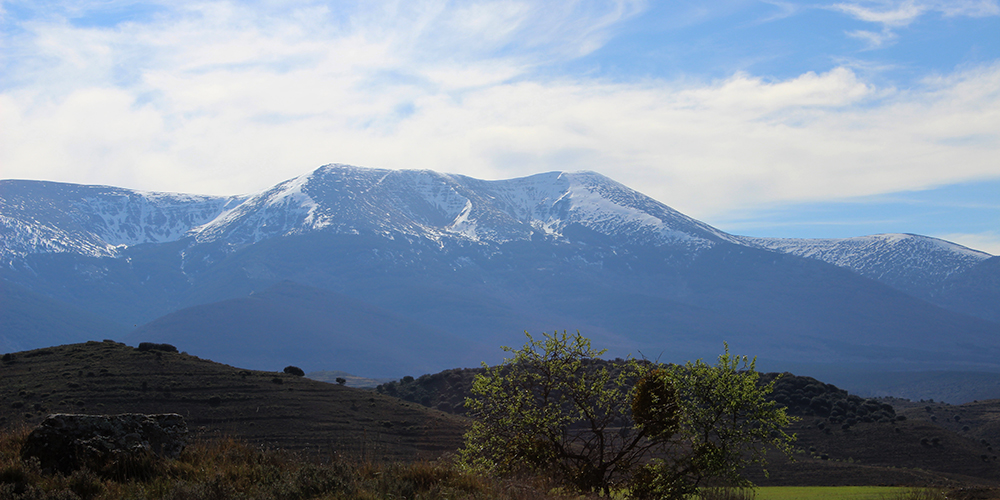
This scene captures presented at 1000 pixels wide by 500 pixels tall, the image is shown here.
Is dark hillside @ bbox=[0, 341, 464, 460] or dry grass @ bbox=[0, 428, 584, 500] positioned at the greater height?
dry grass @ bbox=[0, 428, 584, 500]

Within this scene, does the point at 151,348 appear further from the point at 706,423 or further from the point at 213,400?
the point at 706,423

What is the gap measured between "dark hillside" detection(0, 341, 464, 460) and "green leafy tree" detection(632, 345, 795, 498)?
3006 centimetres

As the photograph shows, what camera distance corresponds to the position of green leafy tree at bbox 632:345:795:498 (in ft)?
50.7

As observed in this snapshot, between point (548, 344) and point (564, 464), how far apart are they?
273 cm

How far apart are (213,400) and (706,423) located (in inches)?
1806

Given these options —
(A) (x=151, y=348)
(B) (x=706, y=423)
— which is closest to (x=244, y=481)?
(B) (x=706, y=423)

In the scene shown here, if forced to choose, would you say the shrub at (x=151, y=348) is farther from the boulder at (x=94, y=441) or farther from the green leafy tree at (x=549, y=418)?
the boulder at (x=94, y=441)

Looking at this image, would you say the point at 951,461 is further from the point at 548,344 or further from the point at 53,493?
the point at 53,493

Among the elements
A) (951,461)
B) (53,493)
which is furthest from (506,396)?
(951,461)

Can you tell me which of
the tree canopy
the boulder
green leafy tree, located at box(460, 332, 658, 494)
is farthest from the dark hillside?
the boulder

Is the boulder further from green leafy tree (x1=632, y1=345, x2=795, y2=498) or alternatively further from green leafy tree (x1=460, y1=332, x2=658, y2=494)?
green leafy tree (x1=632, y1=345, x2=795, y2=498)

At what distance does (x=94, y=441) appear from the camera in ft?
37.7

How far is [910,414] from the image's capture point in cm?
8112

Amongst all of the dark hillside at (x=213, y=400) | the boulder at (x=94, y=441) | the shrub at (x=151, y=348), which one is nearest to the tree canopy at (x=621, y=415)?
the boulder at (x=94, y=441)
